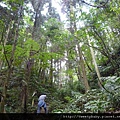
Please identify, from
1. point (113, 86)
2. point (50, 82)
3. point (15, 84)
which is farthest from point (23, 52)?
point (50, 82)

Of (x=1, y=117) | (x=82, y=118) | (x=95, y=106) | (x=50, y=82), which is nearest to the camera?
(x=1, y=117)

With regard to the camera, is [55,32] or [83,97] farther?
[55,32]

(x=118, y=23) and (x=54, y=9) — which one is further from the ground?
(x=54, y=9)

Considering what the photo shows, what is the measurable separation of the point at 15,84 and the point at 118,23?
7003mm

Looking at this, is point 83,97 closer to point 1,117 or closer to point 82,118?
point 82,118

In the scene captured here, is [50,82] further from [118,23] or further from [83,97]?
[118,23]

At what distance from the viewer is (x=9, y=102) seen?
8.87 metres

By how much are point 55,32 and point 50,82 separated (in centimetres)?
709

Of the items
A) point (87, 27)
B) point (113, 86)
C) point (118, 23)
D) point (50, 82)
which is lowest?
point (113, 86)

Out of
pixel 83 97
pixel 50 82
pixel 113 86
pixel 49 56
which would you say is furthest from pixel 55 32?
pixel 50 82

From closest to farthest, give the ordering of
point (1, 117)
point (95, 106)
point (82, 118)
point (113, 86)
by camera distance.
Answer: point (1, 117)
point (82, 118)
point (95, 106)
point (113, 86)

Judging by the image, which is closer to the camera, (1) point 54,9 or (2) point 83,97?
(2) point 83,97

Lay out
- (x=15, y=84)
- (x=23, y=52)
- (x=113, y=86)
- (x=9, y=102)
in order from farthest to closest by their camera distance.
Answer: (x=15, y=84)
(x=9, y=102)
(x=23, y=52)
(x=113, y=86)

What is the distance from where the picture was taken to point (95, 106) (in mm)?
4785
